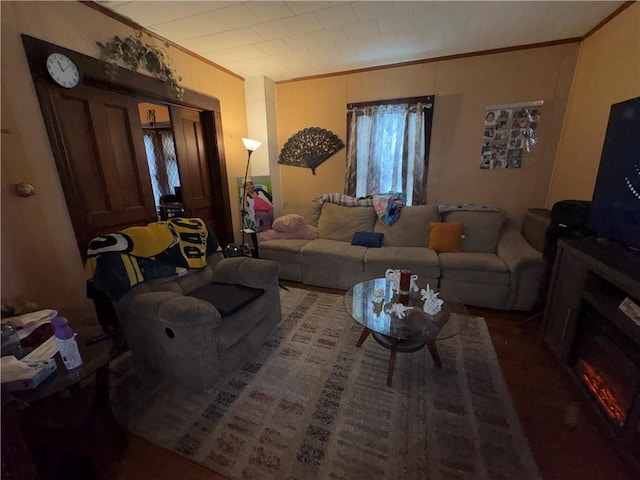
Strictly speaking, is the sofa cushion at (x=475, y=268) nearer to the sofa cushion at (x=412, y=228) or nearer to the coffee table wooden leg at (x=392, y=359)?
the sofa cushion at (x=412, y=228)

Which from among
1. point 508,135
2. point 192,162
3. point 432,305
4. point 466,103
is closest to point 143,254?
point 192,162

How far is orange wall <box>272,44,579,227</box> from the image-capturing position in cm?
269

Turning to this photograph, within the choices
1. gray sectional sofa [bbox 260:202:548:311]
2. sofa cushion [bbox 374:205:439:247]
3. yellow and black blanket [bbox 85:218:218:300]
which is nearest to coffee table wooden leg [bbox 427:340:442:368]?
gray sectional sofa [bbox 260:202:548:311]

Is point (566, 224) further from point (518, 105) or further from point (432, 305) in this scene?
point (518, 105)

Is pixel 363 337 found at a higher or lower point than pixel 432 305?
lower

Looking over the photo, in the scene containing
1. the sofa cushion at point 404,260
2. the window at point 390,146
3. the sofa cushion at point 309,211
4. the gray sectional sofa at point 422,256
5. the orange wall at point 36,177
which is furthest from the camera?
the sofa cushion at point 309,211

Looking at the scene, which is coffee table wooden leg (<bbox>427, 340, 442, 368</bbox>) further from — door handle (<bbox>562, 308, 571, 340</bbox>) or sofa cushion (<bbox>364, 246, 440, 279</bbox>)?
sofa cushion (<bbox>364, 246, 440, 279</bbox>)

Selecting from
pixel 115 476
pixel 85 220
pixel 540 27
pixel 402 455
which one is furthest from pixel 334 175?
pixel 115 476

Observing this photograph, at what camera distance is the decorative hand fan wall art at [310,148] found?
11.5 feet

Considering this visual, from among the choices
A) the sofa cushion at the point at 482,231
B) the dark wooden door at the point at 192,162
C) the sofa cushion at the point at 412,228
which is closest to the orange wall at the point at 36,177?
the dark wooden door at the point at 192,162

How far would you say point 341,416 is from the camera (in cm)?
142

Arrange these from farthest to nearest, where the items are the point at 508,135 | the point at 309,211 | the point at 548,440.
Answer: the point at 309,211, the point at 508,135, the point at 548,440

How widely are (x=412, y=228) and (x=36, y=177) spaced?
313 cm

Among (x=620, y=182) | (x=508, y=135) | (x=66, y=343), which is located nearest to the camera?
(x=66, y=343)
